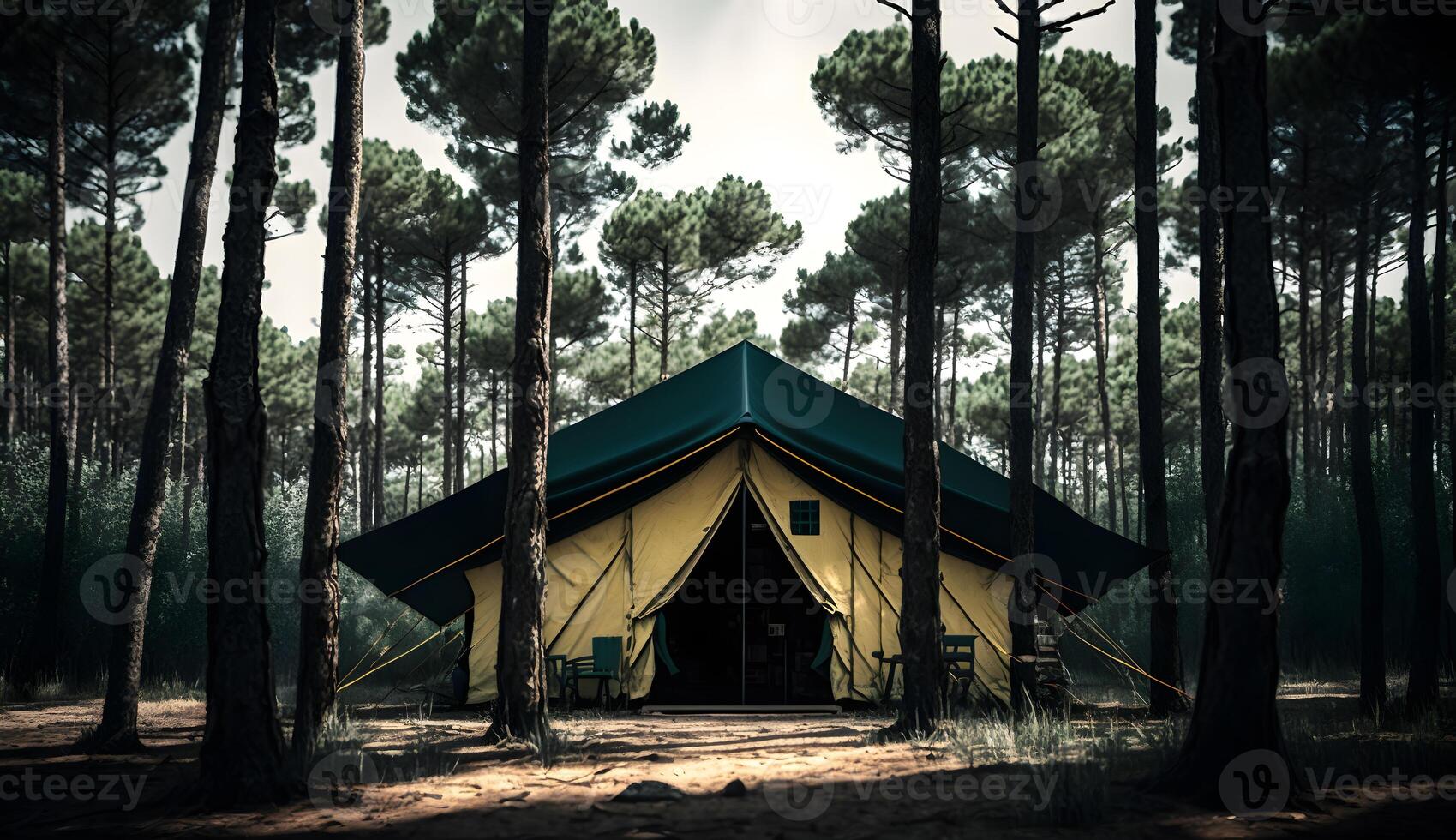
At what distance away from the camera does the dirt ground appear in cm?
458

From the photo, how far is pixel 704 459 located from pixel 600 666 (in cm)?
217

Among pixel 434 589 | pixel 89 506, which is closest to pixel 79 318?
pixel 89 506

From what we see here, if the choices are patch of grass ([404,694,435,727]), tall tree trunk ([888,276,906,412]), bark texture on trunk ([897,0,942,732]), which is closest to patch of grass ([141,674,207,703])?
patch of grass ([404,694,435,727])

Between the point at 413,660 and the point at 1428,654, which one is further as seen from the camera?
the point at 413,660

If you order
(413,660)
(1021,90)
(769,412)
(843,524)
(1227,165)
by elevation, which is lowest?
(413,660)

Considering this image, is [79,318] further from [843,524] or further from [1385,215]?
[1385,215]

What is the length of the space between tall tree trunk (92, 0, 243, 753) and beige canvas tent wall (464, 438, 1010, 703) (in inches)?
122

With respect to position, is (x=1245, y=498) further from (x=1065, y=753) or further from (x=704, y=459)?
(x=704, y=459)

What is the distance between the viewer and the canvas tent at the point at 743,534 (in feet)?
32.3

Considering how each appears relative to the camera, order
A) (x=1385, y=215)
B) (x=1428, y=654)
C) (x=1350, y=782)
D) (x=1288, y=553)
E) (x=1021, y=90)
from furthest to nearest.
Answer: (x=1385, y=215), (x=1288, y=553), (x=1021, y=90), (x=1428, y=654), (x=1350, y=782)

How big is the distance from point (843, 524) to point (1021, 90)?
14.8 ft

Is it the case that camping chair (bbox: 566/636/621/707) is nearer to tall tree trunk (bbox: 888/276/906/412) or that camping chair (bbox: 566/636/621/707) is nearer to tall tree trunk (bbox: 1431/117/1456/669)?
tall tree trunk (bbox: 1431/117/1456/669)

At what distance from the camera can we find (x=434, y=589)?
10.7m

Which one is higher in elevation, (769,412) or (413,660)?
(769,412)
